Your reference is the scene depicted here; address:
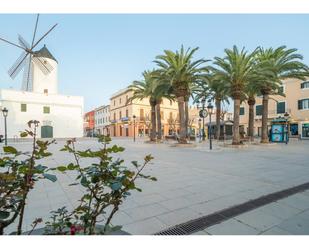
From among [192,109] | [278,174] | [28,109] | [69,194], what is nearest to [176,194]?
[69,194]

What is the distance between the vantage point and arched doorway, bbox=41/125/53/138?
107ft

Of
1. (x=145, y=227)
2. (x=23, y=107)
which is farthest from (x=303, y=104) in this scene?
(x=23, y=107)

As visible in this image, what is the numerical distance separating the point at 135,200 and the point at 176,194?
0.96 metres

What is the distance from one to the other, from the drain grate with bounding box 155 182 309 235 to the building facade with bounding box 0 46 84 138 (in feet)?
107

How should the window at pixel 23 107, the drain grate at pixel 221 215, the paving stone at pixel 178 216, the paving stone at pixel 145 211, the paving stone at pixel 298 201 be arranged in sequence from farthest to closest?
1. the window at pixel 23 107
2. the paving stone at pixel 298 201
3. the paving stone at pixel 145 211
4. the paving stone at pixel 178 216
5. the drain grate at pixel 221 215

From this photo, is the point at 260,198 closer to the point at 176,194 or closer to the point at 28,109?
the point at 176,194

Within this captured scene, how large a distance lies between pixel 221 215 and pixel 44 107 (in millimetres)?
35277

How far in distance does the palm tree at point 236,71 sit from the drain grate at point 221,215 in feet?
43.1

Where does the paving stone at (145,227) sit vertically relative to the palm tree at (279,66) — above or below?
below

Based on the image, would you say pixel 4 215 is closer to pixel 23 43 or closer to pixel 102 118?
pixel 23 43

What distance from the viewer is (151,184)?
557 centimetres

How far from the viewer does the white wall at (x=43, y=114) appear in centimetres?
3069

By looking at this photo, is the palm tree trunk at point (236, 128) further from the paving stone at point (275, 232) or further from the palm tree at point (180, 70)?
the paving stone at point (275, 232)

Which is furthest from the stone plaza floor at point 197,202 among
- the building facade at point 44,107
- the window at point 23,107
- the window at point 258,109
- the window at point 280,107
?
the window at point 258,109
